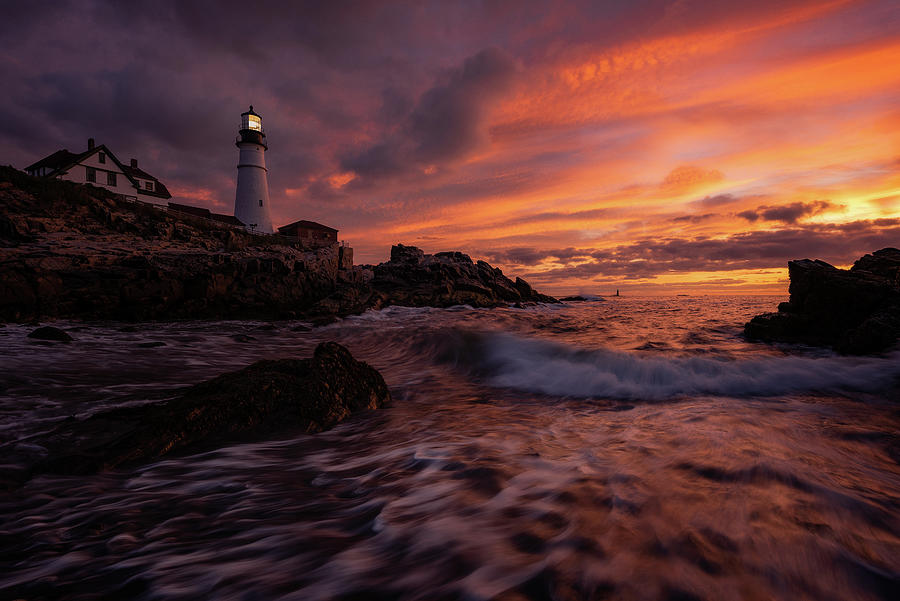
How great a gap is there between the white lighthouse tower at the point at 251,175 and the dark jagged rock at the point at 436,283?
18.6 meters

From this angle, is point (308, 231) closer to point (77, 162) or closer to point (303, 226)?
point (303, 226)

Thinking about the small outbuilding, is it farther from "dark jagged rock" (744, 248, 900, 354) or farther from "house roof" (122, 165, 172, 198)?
"dark jagged rock" (744, 248, 900, 354)

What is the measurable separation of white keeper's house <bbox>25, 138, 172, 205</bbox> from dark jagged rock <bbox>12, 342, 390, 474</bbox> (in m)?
46.7

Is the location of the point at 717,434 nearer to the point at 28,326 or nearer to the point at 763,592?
the point at 763,592

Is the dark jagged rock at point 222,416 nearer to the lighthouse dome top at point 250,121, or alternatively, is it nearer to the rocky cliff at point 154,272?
the rocky cliff at point 154,272

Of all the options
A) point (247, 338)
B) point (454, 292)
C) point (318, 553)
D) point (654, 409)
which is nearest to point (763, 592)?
point (318, 553)

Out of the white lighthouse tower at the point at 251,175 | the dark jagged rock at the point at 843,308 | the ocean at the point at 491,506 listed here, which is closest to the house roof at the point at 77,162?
the white lighthouse tower at the point at 251,175

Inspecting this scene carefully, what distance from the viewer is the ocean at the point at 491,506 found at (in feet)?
5.70

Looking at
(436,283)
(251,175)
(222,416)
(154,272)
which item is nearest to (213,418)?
(222,416)

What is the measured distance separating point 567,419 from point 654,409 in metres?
1.37

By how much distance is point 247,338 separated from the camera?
1200 cm

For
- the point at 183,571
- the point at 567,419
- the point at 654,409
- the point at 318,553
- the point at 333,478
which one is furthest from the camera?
the point at 654,409

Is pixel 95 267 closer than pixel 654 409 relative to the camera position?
No

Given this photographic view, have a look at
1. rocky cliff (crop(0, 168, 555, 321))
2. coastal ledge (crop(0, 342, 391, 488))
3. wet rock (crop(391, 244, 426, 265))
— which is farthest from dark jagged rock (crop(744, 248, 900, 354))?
wet rock (crop(391, 244, 426, 265))
